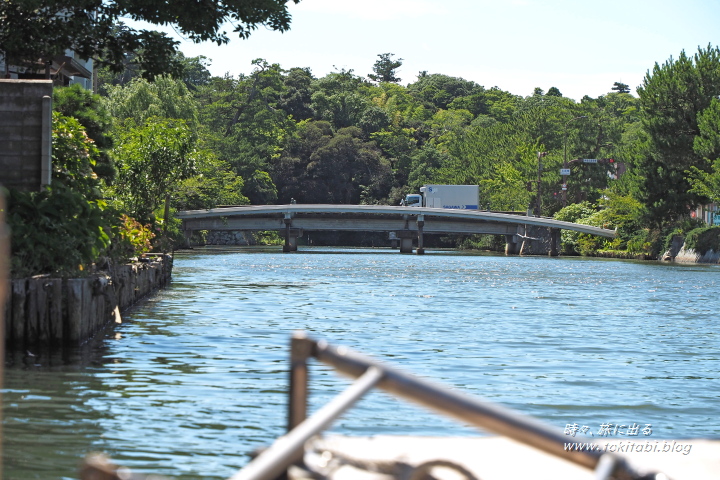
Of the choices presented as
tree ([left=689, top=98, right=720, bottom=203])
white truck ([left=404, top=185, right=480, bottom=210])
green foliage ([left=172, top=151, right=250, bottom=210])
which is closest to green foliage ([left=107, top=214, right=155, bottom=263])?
green foliage ([left=172, top=151, right=250, bottom=210])

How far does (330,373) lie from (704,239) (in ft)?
173

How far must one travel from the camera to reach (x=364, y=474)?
137 inches

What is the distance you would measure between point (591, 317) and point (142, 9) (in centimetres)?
1195

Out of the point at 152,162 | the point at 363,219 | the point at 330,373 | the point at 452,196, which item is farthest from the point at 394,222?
the point at 330,373

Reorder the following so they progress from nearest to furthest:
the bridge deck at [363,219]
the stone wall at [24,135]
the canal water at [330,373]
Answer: the canal water at [330,373] → the stone wall at [24,135] → the bridge deck at [363,219]

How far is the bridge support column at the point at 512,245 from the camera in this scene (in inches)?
3433

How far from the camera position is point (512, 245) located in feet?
288

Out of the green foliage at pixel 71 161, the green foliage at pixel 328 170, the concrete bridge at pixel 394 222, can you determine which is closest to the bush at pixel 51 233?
the green foliage at pixel 71 161

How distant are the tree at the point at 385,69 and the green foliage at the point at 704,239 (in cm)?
11935

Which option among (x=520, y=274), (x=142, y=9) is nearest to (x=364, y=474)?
(x=142, y=9)

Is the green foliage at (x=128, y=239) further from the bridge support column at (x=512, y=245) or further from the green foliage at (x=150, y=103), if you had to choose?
the bridge support column at (x=512, y=245)

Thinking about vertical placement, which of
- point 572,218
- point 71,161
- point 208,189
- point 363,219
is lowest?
point 363,219

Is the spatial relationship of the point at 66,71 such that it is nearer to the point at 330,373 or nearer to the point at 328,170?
the point at 330,373

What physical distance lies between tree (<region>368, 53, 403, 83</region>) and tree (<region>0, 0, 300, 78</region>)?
520 ft
